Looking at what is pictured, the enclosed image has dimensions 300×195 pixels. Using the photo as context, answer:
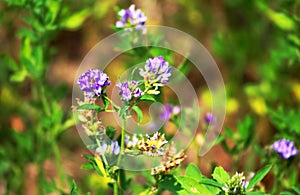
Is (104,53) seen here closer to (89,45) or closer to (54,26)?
(54,26)

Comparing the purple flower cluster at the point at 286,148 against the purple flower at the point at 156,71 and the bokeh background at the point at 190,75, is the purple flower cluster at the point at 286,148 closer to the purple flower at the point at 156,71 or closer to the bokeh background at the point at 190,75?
the bokeh background at the point at 190,75

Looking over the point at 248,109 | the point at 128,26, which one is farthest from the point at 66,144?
the point at 128,26

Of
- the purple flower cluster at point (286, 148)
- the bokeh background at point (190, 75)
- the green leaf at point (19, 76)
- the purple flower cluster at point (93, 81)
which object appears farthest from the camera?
the bokeh background at point (190, 75)

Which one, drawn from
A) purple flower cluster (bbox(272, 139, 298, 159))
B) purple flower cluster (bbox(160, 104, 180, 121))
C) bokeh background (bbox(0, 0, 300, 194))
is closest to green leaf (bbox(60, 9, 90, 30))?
bokeh background (bbox(0, 0, 300, 194))

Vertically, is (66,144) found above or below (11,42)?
below

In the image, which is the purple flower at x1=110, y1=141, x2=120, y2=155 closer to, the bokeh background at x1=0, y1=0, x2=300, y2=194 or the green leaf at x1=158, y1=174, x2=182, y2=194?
the green leaf at x1=158, y1=174, x2=182, y2=194

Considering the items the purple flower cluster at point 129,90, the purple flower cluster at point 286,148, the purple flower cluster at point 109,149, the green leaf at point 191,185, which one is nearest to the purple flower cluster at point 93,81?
the purple flower cluster at point 129,90

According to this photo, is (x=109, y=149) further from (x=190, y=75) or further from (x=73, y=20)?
(x=190, y=75)
